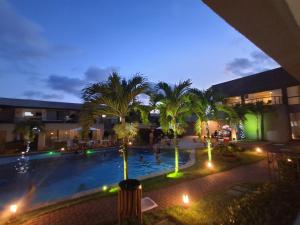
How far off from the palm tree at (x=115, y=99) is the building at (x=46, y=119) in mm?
15629

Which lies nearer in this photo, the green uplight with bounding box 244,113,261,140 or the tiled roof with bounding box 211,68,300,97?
the tiled roof with bounding box 211,68,300,97

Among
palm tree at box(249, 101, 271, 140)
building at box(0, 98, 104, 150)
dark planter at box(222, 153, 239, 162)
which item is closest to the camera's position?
dark planter at box(222, 153, 239, 162)

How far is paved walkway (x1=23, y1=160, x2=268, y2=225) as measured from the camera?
18.3 feet

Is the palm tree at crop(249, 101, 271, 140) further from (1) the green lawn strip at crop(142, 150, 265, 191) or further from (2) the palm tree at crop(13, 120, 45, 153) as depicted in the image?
(2) the palm tree at crop(13, 120, 45, 153)

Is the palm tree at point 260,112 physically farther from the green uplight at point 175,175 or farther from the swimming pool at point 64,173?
the green uplight at point 175,175

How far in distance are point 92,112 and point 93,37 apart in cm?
2391

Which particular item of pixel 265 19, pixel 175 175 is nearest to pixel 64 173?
pixel 175 175

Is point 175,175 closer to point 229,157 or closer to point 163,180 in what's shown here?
point 163,180

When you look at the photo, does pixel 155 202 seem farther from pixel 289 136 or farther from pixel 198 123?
pixel 289 136

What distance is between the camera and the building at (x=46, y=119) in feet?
77.1

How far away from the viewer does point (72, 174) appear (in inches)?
550

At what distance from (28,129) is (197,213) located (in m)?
21.4

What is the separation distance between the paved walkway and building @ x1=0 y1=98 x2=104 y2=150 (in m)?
16.7

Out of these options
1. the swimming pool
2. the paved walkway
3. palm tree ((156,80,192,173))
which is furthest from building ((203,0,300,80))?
the swimming pool
